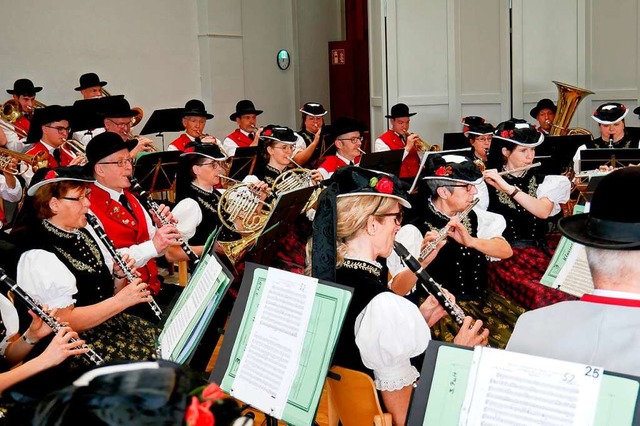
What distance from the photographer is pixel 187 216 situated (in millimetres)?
4980

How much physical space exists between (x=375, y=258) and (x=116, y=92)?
7.35 metres

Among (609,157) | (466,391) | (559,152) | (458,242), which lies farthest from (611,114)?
(466,391)

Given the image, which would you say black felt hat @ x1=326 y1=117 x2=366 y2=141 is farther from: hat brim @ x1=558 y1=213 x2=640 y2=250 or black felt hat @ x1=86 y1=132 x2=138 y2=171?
hat brim @ x1=558 y1=213 x2=640 y2=250

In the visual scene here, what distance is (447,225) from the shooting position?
12.4 ft

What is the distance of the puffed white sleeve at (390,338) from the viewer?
2.39 meters

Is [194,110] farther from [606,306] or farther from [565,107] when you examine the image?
[606,306]

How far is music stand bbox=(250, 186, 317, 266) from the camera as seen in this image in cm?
362

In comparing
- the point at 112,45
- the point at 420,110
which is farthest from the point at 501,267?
the point at 112,45

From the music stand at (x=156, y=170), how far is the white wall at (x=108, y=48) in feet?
9.17

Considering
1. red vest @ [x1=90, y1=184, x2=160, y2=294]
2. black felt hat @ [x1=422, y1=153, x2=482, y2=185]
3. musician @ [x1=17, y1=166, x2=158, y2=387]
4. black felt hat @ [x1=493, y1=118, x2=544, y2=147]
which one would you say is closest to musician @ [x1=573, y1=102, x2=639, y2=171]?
black felt hat @ [x1=493, y1=118, x2=544, y2=147]

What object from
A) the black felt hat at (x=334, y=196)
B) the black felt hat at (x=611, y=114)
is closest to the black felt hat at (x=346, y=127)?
the black felt hat at (x=611, y=114)

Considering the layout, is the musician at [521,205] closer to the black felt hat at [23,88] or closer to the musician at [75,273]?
the musician at [75,273]

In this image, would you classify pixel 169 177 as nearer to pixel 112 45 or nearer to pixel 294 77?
pixel 112 45

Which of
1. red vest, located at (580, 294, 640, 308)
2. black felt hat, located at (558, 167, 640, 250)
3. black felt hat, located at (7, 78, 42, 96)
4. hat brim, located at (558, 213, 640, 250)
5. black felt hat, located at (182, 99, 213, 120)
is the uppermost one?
black felt hat, located at (7, 78, 42, 96)
